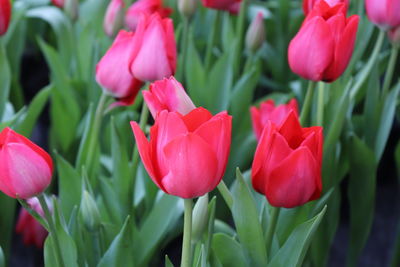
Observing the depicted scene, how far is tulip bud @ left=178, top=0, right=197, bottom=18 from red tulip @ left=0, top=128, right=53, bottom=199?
527 millimetres

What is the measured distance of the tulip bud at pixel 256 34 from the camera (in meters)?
1.16

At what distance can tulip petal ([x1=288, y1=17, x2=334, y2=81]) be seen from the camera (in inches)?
28.2

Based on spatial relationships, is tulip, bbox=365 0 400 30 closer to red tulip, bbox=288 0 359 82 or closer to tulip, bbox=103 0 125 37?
red tulip, bbox=288 0 359 82

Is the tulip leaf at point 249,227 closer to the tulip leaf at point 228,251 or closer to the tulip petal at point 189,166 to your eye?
the tulip leaf at point 228,251

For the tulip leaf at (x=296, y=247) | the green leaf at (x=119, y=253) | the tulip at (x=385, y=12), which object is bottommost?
the green leaf at (x=119, y=253)

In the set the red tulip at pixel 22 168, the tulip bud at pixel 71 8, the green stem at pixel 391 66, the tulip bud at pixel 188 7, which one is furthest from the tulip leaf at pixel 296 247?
the tulip bud at pixel 71 8

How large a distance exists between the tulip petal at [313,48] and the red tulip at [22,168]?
0.30 m

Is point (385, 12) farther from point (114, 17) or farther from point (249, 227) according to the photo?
point (114, 17)

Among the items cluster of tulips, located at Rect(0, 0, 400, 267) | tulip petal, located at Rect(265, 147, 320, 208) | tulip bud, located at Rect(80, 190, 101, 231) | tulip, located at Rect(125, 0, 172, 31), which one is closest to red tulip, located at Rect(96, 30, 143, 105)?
cluster of tulips, located at Rect(0, 0, 400, 267)

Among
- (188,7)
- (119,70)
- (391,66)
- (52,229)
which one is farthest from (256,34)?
(52,229)

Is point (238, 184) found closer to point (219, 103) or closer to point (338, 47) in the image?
point (338, 47)

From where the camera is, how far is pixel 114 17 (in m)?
1.14

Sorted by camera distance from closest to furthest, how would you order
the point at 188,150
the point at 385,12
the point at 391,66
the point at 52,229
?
the point at 188,150, the point at 52,229, the point at 385,12, the point at 391,66

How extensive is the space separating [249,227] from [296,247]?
51mm
